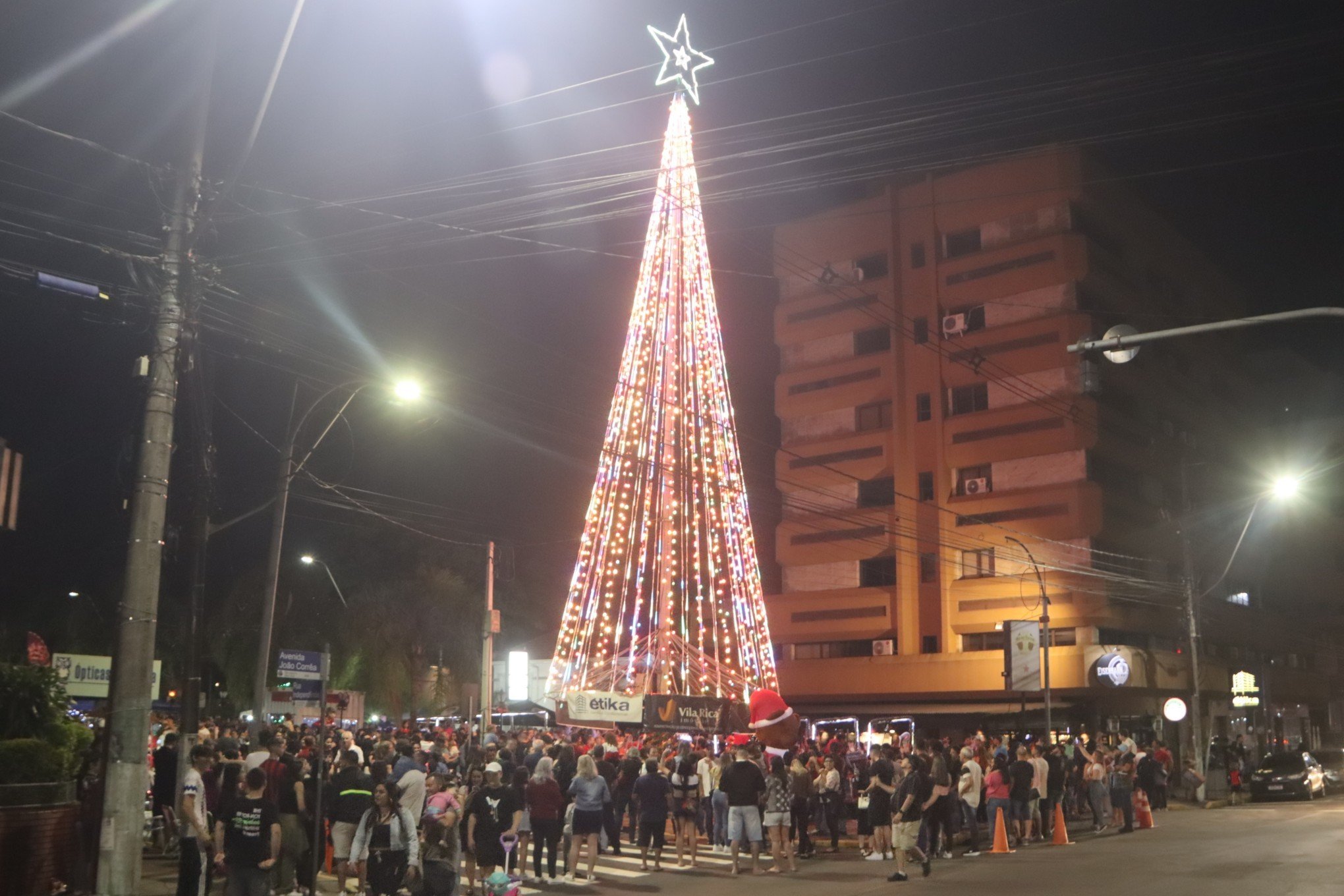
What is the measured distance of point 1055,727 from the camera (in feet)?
147

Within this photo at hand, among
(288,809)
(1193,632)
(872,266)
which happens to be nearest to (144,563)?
(288,809)

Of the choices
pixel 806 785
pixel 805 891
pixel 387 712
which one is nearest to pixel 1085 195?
pixel 387 712

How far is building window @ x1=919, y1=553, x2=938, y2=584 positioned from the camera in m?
51.4

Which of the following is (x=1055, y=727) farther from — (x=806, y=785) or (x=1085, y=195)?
(x=806, y=785)

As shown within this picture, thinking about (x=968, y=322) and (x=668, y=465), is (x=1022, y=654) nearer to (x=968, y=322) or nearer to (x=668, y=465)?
(x=668, y=465)

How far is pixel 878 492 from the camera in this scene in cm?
5362

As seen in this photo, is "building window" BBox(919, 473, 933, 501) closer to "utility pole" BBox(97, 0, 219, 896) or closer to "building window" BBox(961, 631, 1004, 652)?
"building window" BBox(961, 631, 1004, 652)

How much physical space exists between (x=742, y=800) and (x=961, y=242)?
1564 inches

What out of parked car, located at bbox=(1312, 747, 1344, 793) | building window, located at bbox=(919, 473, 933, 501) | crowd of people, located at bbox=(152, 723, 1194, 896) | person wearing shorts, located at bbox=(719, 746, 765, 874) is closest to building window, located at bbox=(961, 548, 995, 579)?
building window, located at bbox=(919, 473, 933, 501)

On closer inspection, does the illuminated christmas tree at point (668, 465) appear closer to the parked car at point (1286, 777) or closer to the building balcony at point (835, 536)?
the parked car at point (1286, 777)

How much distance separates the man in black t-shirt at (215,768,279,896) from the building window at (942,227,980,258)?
45.1 m

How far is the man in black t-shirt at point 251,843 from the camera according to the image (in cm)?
1077

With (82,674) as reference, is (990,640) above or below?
above

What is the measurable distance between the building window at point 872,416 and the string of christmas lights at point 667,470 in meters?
18.9
